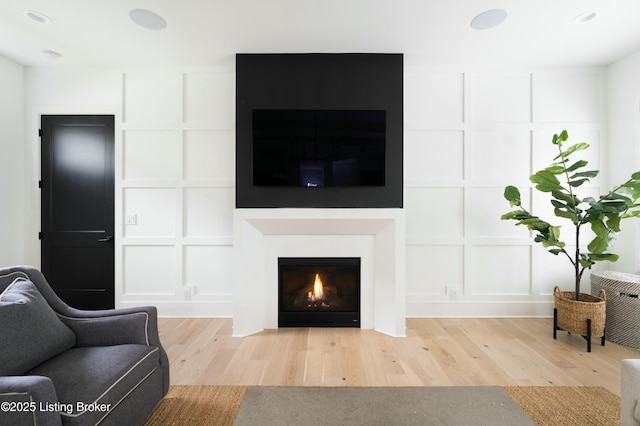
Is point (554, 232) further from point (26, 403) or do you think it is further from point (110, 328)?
point (26, 403)

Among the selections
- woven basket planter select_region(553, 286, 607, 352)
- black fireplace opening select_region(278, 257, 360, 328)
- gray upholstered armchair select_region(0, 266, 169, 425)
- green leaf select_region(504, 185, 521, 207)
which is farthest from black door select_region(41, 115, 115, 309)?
woven basket planter select_region(553, 286, 607, 352)

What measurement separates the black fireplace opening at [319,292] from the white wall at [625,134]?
272cm

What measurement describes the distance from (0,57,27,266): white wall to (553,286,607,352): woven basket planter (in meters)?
5.49

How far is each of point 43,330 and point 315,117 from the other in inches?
96.8

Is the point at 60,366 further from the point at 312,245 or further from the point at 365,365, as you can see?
the point at 312,245

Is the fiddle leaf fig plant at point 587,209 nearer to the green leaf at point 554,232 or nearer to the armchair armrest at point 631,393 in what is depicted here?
the green leaf at point 554,232

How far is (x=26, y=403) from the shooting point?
1.11 m

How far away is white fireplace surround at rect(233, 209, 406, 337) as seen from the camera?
3000mm

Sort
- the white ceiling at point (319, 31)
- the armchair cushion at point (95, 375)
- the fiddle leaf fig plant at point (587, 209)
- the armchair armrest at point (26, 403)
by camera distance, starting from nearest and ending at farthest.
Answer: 1. the armchair armrest at point (26, 403)
2. the armchair cushion at point (95, 375)
3. the white ceiling at point (319, 31)
4. the fiddle leaf fig plant at point (587, 209)

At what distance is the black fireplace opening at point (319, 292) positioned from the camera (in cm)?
315

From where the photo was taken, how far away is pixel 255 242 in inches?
122

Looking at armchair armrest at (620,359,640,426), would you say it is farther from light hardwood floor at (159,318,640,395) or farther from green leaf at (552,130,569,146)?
green leaf at (552,130,569,146)

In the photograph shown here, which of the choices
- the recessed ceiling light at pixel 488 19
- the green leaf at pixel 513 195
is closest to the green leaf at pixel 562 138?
the green leaf at pixel 513 195

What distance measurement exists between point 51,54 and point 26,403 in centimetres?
344
